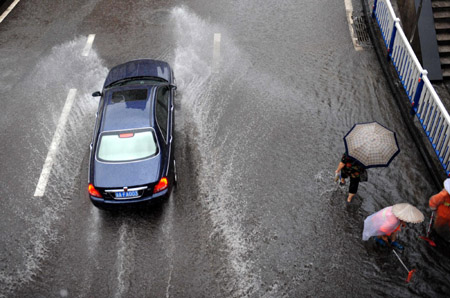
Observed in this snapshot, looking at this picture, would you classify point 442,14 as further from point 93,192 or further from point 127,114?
point 93,192

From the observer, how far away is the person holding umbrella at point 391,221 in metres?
7.84

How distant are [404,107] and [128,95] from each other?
21.6 ft

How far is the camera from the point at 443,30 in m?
13.2

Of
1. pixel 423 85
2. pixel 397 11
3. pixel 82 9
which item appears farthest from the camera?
pixel 82 9

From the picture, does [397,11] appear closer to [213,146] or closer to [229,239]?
[213,146]

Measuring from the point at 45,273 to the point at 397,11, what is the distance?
12.2 metres

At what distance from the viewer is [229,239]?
9281 millimetres

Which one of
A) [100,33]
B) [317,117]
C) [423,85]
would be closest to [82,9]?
[100,33]

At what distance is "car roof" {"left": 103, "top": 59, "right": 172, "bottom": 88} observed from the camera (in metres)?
12.0

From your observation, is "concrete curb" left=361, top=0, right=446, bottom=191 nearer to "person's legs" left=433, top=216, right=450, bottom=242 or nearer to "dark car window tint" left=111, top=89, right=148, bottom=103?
"person's legs" left=433, top=216, right=450, bottom=242

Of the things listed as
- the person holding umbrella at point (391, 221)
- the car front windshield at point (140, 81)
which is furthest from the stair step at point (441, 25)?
the car front windshield at point (140, 81)

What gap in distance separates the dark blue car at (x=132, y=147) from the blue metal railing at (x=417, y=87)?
5583 mm

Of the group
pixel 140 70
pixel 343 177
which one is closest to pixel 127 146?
pixel 140 70

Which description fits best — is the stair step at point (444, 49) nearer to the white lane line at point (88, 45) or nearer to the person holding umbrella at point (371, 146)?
the person holding umbrella at point (371, 146)
